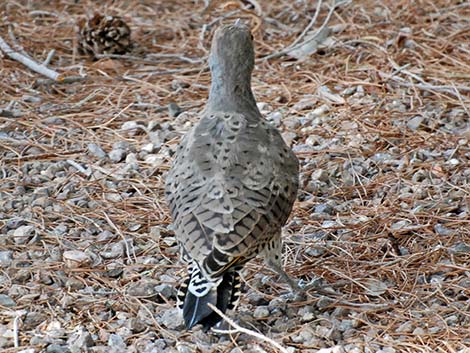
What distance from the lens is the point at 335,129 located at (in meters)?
7.05

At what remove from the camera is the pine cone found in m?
8.30

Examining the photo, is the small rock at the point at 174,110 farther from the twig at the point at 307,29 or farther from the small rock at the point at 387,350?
the small rock at the point at 387,350

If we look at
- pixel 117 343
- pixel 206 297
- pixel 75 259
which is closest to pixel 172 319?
pixel 117 343

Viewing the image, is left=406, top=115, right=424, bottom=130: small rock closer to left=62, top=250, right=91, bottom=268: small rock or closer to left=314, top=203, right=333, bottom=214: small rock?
left=314, top=203, right=333, bottom=214: small rock

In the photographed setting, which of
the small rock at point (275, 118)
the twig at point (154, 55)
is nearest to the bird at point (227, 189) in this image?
the small rock at point (275, 118)

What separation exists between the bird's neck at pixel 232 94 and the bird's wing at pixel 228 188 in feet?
0.32

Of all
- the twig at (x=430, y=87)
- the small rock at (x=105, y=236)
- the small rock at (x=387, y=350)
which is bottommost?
the small rock at (x=105, y=236)

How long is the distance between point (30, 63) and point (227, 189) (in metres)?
3.72

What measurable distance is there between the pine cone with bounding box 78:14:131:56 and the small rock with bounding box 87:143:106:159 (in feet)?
5.23

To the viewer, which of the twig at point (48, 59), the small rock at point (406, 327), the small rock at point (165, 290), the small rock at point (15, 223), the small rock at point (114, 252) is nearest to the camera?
the small rock at point (406, 327)

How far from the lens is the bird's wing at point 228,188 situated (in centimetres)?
457

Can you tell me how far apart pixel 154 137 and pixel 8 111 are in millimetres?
1134

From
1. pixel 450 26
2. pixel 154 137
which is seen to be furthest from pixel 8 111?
pixel 450 26

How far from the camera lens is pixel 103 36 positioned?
8.29m
